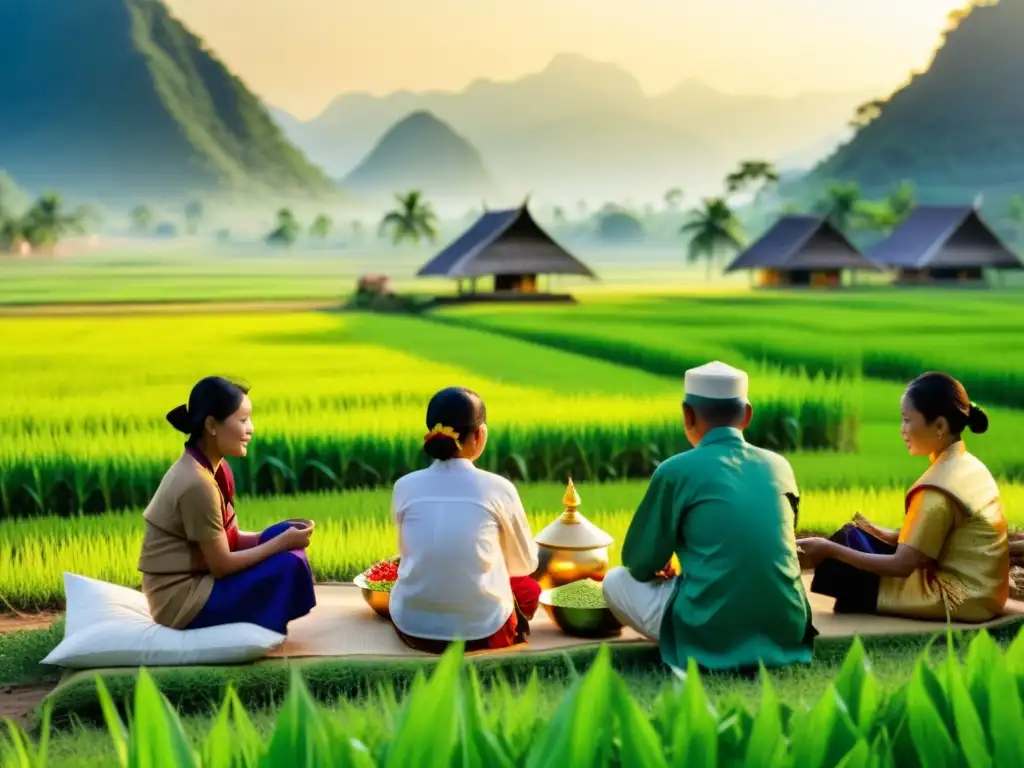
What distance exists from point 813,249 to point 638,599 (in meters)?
20.3

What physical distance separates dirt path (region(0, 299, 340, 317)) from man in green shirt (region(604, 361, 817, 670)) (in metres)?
14.7

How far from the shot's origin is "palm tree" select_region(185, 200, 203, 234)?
4634cm

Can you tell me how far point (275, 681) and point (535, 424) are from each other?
3761 millimetres

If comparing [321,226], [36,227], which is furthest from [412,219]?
[36,227]

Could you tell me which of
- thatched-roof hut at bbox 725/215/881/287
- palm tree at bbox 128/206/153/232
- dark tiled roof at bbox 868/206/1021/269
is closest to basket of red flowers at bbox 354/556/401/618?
thatched-roof hut at bbox 725/215/881/287

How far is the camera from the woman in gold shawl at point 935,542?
3.06 metres

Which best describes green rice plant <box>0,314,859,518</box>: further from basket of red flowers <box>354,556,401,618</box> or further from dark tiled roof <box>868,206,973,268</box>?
dark tiled roof <box>868,206,973,268</box>

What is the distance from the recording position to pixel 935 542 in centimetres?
312

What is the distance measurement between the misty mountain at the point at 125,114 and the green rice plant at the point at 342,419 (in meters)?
39.5

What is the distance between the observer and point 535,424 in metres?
6.54

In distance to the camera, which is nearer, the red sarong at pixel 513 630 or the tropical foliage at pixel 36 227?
the red sarong at pixel 513 630

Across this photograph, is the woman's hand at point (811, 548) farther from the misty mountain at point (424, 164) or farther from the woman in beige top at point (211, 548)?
the misty mountain at point (424, 164)

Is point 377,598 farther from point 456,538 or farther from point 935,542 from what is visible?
point 935,542

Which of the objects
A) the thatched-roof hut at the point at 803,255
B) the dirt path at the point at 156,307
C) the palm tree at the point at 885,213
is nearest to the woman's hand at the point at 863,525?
the dirt path at the point at 156,307
